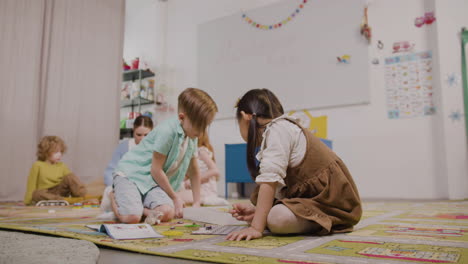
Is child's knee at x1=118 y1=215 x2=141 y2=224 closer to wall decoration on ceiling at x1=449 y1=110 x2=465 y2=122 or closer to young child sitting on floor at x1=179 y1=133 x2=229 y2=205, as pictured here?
young child sitting on floor at x1=179 y1=133 x2=229 y2=205

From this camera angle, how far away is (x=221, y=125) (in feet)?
12.7

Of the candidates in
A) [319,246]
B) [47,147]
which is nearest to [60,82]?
[47,147]

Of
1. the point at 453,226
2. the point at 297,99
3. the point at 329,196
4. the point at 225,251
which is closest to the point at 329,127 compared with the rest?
the point at 297,99

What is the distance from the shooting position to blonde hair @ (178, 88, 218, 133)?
4.11 ft

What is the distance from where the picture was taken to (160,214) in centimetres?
125

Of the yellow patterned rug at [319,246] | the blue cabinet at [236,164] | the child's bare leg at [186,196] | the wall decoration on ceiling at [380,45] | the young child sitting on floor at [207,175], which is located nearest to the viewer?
the yellow patterned rug at [319,246]

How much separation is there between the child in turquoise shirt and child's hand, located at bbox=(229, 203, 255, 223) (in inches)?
14.6

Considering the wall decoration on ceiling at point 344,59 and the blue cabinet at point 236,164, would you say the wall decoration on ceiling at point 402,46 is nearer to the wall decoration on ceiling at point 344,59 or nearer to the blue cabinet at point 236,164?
the wall decoration on ceiling at point 344,59

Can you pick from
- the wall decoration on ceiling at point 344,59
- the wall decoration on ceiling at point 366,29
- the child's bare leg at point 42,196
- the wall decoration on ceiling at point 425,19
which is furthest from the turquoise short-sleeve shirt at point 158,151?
the wall decoration on ceiling at point 425,19

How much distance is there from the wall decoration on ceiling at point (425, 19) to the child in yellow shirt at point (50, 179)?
10.2 feet

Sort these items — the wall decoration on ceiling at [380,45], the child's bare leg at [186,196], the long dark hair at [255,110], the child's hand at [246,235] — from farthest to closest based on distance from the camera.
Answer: the wall decoration on ceiling at [380,45]
the child's bare leg at [186,196]
the long dark hair at [255,110]
the child's hand at [246,235]

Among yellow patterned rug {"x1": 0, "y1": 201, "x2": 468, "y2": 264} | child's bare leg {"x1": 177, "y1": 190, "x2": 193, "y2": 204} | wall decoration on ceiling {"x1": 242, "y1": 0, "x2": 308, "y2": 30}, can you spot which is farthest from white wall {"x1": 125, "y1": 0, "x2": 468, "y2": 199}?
yellow patterned rug {"x1": 0, "y1": 201, "x2": 468, "y2": 264}

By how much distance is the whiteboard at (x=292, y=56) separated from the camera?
318 centimetres

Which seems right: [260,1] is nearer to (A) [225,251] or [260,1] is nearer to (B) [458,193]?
(B) [458,193]
